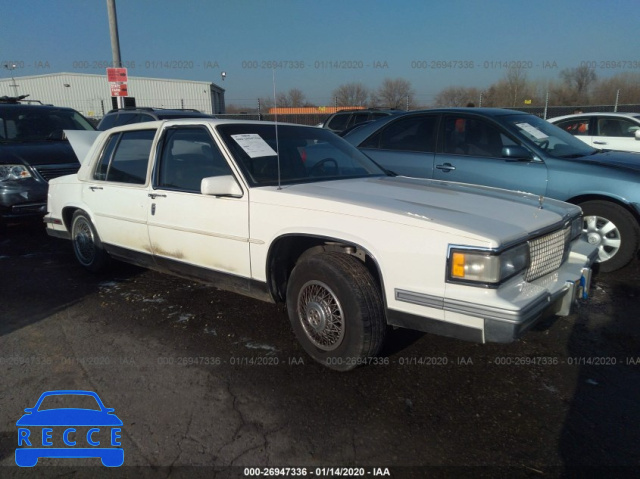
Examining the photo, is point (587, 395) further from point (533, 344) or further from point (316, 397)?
point (316, 397)

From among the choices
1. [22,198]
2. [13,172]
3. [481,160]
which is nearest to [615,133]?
[481,160]

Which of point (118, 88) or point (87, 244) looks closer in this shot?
point (87, 244)

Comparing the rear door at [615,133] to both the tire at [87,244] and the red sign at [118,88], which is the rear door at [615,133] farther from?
the red sign at [118,88]

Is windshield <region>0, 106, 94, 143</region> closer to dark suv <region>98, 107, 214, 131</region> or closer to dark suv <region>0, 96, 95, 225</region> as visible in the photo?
dark suv <region>0, 96, 95, 225</region>

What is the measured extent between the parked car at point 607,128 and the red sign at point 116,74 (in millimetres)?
10986

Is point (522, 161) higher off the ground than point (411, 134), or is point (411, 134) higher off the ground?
point (411, 134)

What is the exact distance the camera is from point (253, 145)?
3.55m

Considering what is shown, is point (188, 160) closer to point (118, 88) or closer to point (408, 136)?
point (408, 136)

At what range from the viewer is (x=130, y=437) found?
242cm

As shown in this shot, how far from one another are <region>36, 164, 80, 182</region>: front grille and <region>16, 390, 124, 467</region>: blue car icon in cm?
477

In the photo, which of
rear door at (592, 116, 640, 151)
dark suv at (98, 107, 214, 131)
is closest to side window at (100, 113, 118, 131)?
dark suv at (98, 107, 214, 131)

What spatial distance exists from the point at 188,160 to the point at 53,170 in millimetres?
3959

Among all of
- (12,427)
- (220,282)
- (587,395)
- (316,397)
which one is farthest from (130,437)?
(587,395)

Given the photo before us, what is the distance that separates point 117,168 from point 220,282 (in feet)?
5.81
